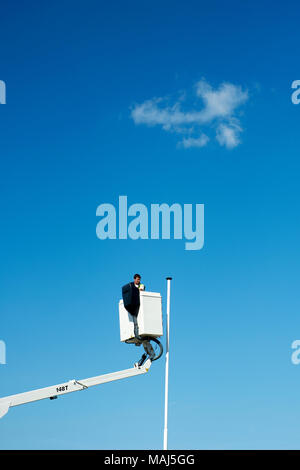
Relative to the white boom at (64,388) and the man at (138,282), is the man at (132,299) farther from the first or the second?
the white boom at (64,388)

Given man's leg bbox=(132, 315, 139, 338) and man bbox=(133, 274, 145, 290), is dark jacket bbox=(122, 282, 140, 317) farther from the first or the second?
man bbox=(133, 274, 145, 290)

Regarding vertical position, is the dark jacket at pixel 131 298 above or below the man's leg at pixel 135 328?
above

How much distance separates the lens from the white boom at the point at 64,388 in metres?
19.0

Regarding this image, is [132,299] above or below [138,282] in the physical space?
below

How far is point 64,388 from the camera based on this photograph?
2005 cm

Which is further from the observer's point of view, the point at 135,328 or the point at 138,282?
the point at 138,282

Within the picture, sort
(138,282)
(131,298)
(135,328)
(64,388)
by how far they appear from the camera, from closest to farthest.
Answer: (64,388), (131,298), (135,328), (138,282)

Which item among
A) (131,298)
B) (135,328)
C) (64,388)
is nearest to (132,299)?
(131,298)

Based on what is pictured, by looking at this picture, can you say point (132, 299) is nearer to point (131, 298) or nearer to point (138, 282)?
point (131, 298)

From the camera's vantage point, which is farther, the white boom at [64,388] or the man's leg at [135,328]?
the man's leg at [135,328]

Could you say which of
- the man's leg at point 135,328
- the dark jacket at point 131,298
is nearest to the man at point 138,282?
the dark jacket at point 131,298

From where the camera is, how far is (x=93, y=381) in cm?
2081
